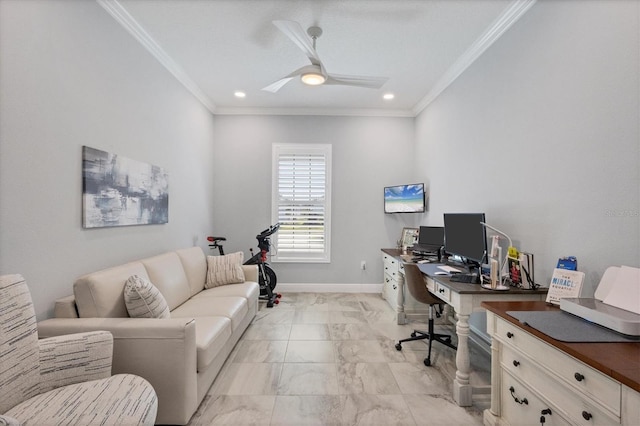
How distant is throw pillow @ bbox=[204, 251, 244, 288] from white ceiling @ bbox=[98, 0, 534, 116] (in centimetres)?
233

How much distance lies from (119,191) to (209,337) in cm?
150

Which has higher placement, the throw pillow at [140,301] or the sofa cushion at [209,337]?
the throw pillow at [140,301]

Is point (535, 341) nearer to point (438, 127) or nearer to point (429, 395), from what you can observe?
point (429, 395)

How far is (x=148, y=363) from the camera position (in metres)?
1.72

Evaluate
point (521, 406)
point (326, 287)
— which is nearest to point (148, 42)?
point (326, 287)

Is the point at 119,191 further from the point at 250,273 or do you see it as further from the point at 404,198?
the point at 404,198

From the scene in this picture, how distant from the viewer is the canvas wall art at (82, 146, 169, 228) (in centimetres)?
215

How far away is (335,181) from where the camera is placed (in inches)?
190

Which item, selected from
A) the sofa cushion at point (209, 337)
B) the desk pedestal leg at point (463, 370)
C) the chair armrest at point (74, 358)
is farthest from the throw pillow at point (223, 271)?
the desk pedestal leg at point (463, 370)

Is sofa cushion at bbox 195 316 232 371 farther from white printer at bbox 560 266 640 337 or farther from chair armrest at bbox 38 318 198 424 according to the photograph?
white printer at bbox 560 266 640 337

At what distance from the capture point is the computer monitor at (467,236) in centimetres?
247

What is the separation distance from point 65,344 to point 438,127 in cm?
430

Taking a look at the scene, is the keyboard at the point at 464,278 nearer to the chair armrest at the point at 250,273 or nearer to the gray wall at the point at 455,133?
the gray wall at the point at 455,133

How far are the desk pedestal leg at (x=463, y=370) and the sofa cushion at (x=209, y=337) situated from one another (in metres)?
1.79
